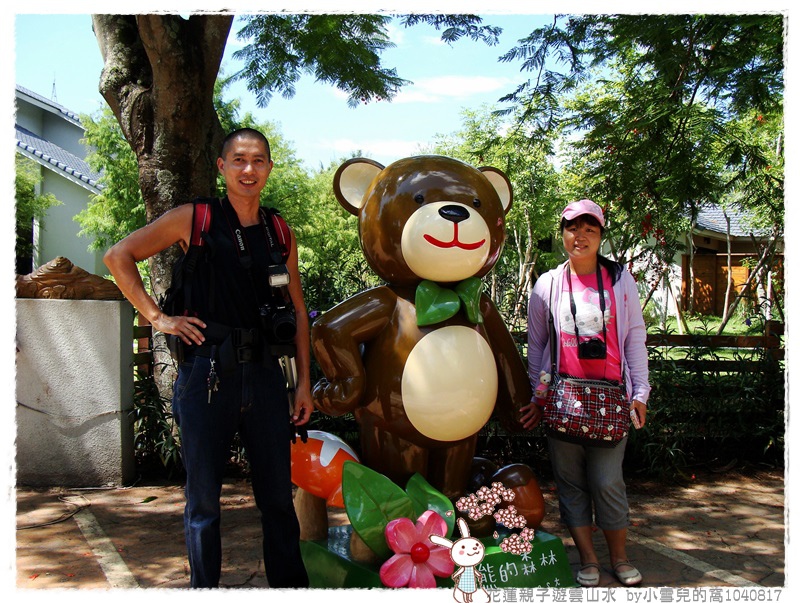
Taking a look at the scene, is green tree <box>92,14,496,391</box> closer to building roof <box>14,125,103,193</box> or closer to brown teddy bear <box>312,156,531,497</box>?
brown teddy bear <box>312,156,531,497</box>

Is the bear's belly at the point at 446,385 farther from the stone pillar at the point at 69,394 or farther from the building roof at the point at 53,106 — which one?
the building roof at the point at 53,106

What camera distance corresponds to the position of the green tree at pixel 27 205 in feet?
47.9

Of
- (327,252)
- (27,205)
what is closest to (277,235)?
(327,252)

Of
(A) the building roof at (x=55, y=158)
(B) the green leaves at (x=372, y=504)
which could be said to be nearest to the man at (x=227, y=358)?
(B) the green leaves at (x=372, y=504)

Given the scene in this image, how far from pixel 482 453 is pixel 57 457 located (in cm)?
314

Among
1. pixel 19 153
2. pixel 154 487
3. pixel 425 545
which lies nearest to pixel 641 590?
pixel 425 545

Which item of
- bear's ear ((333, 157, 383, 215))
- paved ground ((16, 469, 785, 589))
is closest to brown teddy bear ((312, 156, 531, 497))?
bear's ear ((333, 157, 383, 215))

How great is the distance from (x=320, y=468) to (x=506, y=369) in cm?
98

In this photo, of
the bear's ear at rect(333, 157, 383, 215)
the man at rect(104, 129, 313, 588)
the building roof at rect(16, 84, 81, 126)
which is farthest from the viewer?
the building roof at rect(16, 84, 81, 126)

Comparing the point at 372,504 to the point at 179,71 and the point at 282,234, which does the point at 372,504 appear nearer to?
the point at 282,234

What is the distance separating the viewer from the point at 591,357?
2998 millimetres

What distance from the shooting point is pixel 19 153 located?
16703 millimetres

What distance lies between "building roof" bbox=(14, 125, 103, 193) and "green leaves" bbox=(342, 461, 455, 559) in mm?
15835

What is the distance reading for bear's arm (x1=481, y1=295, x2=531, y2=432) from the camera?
3201mm
